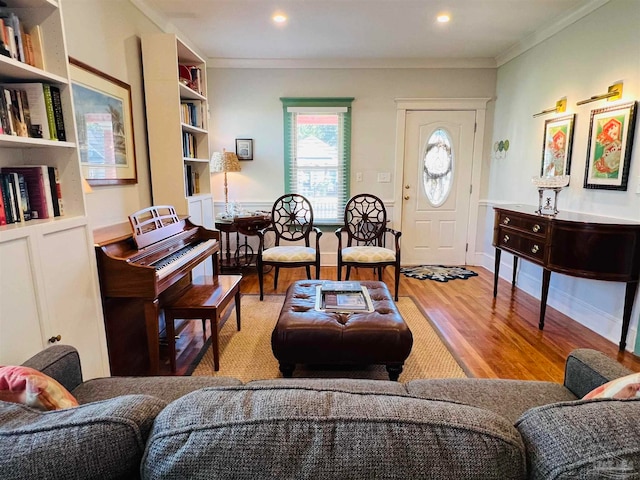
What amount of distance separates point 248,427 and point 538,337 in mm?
2828

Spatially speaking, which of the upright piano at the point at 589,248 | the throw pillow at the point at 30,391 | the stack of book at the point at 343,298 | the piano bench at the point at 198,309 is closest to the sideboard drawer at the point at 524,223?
the upright piano at the point at 589,248

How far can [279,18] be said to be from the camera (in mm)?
3197

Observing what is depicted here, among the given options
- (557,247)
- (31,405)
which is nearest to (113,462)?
(31,405)

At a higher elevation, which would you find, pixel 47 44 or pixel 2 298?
pixel 47 44

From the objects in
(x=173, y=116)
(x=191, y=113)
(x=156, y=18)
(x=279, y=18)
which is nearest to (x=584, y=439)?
(x=173, y=116)

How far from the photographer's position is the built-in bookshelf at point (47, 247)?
134cm

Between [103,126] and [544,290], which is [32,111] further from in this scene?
[544,290]

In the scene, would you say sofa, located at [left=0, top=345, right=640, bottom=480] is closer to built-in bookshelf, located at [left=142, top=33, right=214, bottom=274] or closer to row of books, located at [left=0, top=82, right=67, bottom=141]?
row of books, located at [left=0, top=82, right=67, bottom=141]

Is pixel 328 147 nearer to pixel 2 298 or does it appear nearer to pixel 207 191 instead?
pixel 207 191

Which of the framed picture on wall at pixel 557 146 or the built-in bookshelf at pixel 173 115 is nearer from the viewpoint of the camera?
the built-in bookshelf at pixel 173 115

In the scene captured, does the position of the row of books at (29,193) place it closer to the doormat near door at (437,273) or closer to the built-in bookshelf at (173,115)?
the built-in bookshelf at (173,115)

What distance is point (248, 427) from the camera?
59cm

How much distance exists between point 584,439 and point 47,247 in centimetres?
183

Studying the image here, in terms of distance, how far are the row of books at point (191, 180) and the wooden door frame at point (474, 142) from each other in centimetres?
248
